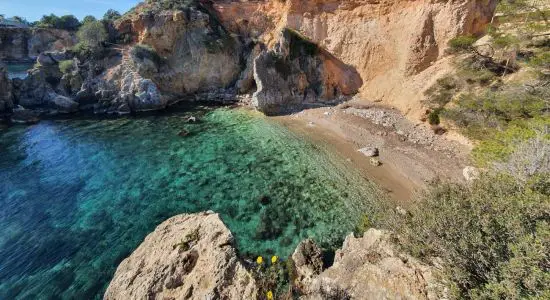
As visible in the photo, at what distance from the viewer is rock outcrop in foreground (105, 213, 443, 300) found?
5.98 m

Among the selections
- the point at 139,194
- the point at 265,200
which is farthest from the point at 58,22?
the point at 265,200

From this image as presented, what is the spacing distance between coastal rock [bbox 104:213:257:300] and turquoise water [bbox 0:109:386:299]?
→ 14.9 feet

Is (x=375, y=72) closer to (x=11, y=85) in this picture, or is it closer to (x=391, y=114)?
(x=391, y=114)

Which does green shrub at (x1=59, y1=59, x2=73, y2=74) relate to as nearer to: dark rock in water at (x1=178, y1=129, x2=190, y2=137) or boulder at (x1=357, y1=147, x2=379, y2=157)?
dark rock in water at (x1=178, y1=129, x2=190, y2=137)

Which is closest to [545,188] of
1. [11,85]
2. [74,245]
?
[74,245]

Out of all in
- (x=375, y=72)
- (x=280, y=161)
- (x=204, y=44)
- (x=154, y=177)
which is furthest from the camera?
(x=204, y=44)

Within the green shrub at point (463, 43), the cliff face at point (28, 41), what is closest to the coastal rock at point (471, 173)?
the green shrub at point (463, 43)

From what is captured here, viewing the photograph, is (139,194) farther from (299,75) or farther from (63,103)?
(63,103)

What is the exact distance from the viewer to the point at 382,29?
28438 millimetres

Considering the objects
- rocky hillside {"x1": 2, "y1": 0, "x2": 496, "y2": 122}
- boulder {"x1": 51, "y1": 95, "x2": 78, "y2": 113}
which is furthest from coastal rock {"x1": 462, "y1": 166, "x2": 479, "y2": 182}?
boulder {"x1": 51, "y1": 95, "x2": 78, "y2": 113}

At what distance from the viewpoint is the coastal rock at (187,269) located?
5926 millimetres

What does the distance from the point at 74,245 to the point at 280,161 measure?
12983 mm

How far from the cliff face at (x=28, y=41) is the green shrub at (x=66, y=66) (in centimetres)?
3594

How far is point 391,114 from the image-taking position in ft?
80.0
